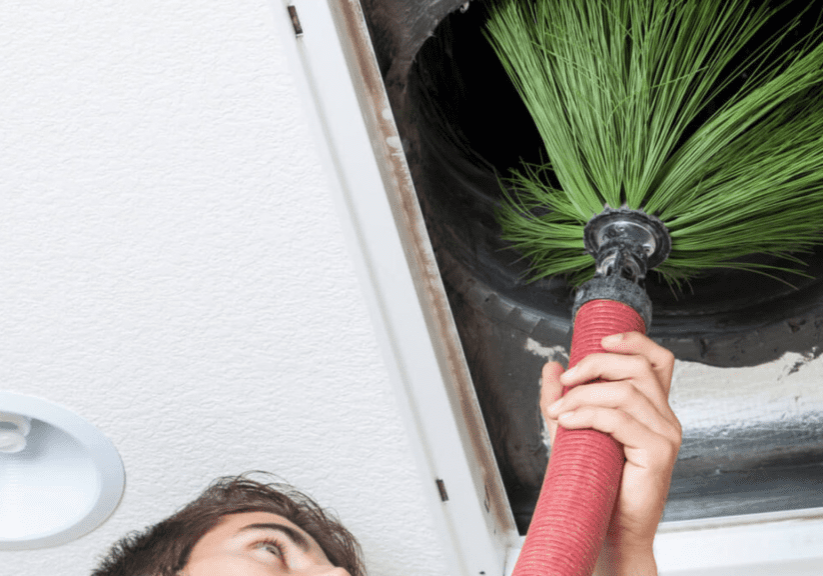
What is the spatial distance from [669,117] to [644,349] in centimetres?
28

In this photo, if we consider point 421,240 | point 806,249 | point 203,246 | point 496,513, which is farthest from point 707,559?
point 203,246

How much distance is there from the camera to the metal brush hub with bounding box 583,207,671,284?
0.83 meters

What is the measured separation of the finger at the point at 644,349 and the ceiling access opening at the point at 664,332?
0.84ft

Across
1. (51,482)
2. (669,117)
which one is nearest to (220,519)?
(51,482)

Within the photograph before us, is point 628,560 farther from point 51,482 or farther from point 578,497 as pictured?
point 51,482

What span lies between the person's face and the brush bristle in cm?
53

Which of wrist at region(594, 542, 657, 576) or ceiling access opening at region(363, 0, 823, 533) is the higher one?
ceiling access opening at region(363, 0, 823, 533)

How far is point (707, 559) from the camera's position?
100cm

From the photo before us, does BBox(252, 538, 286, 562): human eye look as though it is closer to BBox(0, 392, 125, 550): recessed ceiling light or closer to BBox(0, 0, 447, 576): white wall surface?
BBox(0, 0, 447, 576): white wall surface

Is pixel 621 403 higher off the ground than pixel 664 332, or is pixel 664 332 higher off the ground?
pixel 664 332

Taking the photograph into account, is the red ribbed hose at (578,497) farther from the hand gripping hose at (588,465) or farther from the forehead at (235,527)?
the forehead at (235,527)

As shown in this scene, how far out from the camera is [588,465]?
0.65 m

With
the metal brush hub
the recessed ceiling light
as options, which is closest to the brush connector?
the metal brush hub

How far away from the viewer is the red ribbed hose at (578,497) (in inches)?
23.7
